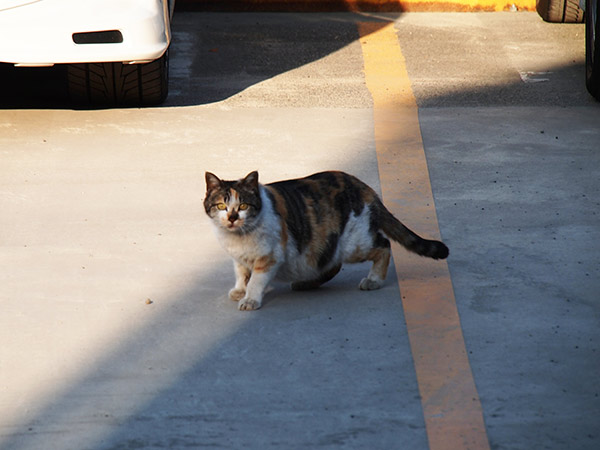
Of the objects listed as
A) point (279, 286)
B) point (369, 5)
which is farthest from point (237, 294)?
point (369, 5)

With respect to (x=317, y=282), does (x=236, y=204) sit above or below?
above

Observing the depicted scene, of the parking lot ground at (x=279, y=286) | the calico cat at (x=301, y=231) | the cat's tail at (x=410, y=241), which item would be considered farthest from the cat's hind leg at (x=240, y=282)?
the cat's tail at (x=410, y=241)

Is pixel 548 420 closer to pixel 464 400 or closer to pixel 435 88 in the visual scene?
pixel 464 400

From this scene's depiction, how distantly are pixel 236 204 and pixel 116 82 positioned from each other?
3.46 m

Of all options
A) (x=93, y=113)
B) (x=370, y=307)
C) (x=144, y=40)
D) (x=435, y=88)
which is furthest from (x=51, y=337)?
(x=435, y=88)

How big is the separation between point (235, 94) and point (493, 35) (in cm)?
333

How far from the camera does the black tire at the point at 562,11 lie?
10.6m

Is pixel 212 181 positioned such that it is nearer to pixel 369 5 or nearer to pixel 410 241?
pixel 410 241

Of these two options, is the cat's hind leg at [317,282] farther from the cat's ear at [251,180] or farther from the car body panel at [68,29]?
the car body panel at [68,29]

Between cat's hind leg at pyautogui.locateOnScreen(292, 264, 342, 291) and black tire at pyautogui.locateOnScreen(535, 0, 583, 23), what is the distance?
658 cm

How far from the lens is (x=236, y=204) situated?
466cm

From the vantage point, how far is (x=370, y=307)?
15.7 ft

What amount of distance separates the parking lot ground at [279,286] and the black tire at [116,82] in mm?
133

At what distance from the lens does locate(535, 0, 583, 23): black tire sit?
1055 centimetres
